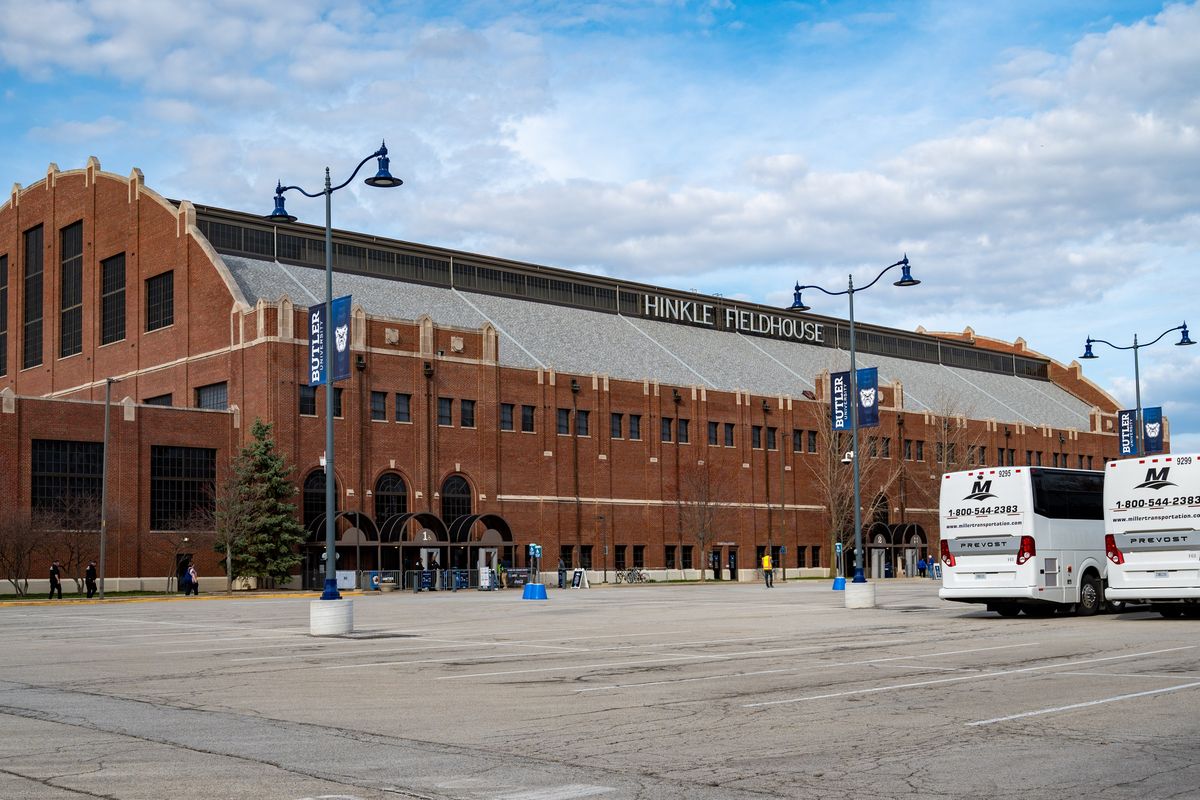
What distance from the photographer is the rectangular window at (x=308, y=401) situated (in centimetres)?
6262

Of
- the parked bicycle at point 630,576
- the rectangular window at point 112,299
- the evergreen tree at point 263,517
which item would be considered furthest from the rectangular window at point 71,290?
the parked bicycle at point 630,576

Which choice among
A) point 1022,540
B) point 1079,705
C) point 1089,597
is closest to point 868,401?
point 1089,597

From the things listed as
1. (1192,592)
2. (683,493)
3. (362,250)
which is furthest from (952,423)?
(1192,592)

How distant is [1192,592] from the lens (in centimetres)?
2602

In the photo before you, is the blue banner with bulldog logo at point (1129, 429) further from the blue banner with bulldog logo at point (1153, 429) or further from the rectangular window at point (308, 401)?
the rectangular window at point (308, 401)

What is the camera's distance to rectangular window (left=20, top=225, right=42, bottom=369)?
255 feet

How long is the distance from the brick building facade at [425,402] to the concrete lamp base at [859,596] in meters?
32.1

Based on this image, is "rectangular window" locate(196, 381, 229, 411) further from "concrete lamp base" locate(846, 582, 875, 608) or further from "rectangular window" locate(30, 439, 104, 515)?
"concrete lamp base" locate(846, 582, 875, 608)

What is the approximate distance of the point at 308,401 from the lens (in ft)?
207

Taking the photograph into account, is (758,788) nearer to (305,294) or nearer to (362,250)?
(305,294)

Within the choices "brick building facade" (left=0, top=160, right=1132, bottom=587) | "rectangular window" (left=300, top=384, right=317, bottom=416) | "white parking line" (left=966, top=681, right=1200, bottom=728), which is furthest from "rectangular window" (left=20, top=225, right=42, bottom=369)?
"white parking line" (left=966, top=681, right=1200, bottom=728)

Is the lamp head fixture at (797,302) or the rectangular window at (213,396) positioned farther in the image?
the rectangular window at (213,396)

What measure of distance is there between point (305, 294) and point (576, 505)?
18900mm

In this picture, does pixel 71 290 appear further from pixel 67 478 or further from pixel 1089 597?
pixel 1089 597
